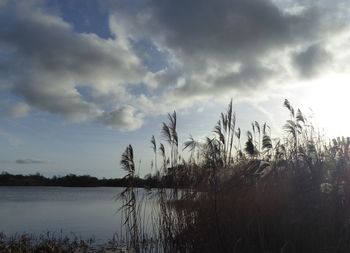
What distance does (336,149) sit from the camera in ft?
30.9

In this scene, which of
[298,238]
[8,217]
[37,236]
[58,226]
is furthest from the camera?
[8,217]

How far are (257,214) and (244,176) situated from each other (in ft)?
2.98

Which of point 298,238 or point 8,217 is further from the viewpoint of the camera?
point 8,217

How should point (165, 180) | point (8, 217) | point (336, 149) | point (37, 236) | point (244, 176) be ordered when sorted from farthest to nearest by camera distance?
point (8, 217)
point (37, 236)
point (165, 180)
point (336, 149)
point (244, 176)

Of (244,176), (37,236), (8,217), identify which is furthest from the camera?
(8,217)

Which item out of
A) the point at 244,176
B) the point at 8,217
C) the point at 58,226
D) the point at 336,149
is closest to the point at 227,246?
the point at 244,176

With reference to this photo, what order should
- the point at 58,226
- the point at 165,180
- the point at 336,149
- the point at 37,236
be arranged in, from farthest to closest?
the point at 58,226
the point at 37,236
the point at 165,180
the point at 336,149

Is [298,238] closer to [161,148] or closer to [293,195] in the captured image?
[293,195]

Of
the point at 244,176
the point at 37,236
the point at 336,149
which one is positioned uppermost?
the point at 336,149

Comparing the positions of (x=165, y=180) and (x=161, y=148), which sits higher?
(x=161, y=148)

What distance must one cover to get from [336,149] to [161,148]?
378 cm

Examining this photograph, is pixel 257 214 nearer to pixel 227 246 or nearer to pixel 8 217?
pixel 227 246

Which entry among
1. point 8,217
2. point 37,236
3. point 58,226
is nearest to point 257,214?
point 37,236

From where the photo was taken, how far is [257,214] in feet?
25.2
